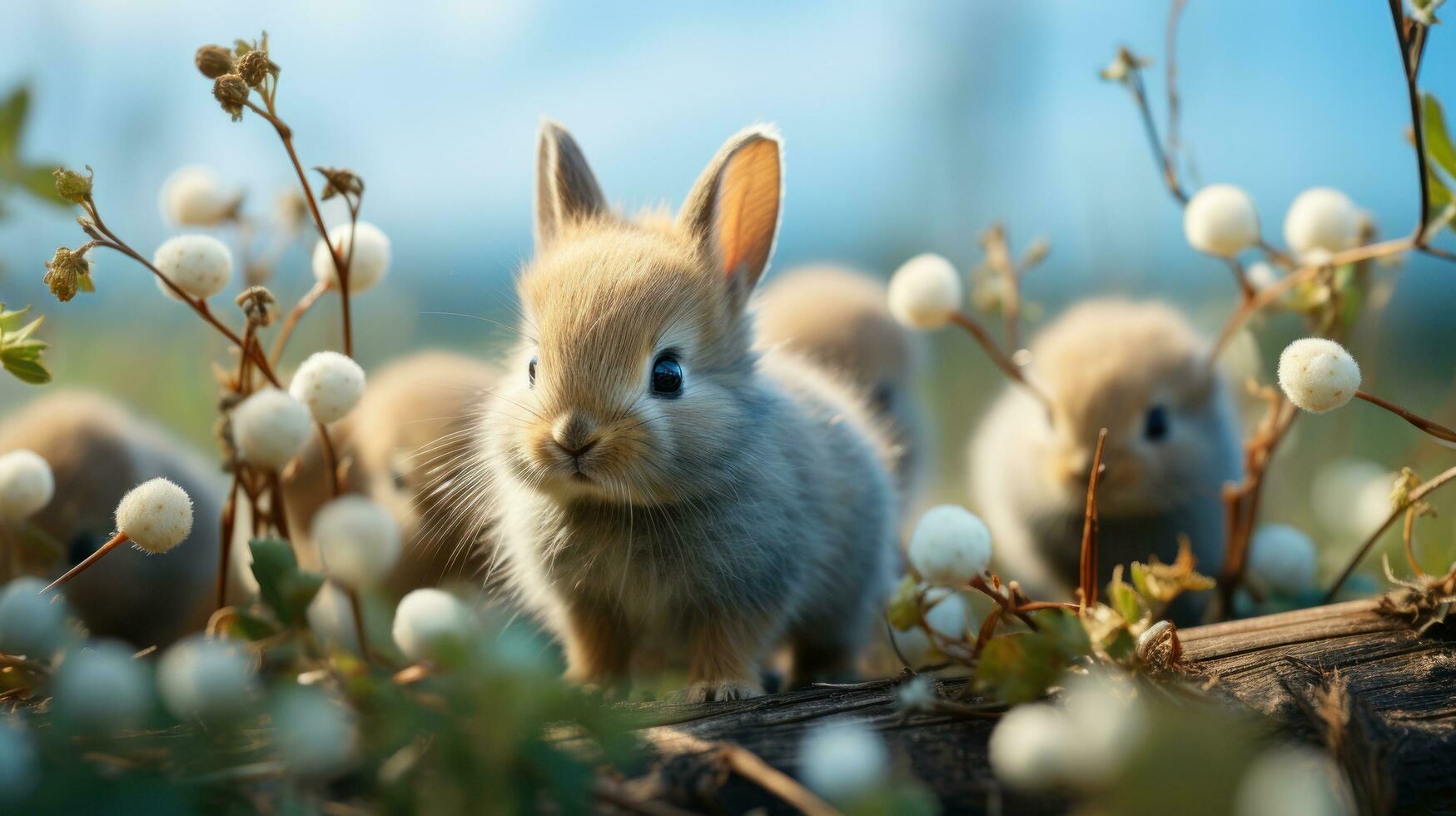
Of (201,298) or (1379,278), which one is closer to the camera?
(201,298)

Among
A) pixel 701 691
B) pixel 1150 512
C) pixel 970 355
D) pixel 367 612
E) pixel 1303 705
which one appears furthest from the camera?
pixel 970 355

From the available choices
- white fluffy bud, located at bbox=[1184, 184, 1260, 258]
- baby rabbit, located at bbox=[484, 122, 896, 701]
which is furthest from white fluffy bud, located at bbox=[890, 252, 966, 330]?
white fluffy bud, located at bbox=[1184, 184, 1260, 258]

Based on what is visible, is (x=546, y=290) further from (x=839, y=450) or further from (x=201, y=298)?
(x=839, y=450)

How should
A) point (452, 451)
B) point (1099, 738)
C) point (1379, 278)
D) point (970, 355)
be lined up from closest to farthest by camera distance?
point (1099, 738)
point (452, 451)
point (1379, 278)
point (970, 355)

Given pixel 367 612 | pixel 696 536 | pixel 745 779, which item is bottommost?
pixel 745 779

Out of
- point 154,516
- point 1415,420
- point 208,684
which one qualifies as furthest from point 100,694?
point 1415,420

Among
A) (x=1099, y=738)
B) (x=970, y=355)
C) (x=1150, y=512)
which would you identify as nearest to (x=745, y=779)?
(x=1099, y=738)

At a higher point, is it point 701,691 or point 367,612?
point 367,612

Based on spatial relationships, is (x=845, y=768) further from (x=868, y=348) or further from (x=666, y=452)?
(x=868, y=348)
